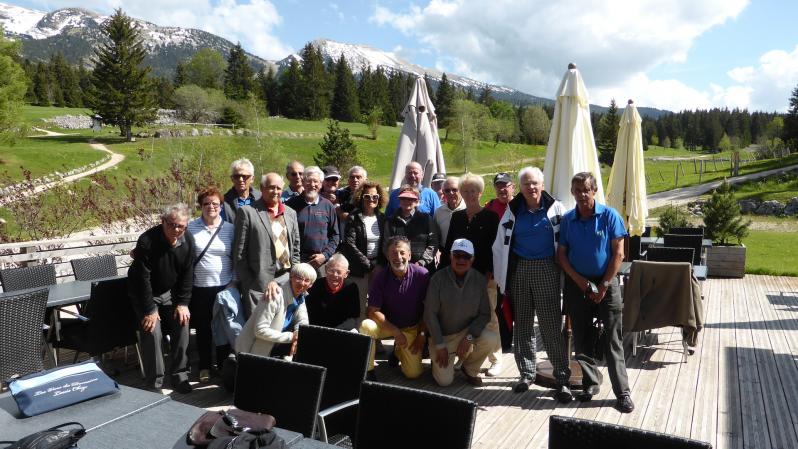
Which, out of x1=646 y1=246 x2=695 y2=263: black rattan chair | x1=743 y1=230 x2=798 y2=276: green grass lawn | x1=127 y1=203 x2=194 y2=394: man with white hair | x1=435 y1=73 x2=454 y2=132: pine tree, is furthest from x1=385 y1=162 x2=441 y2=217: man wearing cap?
x1=435 y1=73 x2=454 y2=132: pine tree

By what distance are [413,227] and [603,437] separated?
3.28 meters

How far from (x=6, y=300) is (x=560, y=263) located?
4.12 m

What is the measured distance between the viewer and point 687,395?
434 cm

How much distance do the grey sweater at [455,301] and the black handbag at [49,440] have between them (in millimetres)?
2935

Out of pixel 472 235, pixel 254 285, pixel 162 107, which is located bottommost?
pixel 254 285

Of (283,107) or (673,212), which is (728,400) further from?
(283,107)

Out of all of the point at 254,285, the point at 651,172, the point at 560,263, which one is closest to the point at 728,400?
the point at 560,263

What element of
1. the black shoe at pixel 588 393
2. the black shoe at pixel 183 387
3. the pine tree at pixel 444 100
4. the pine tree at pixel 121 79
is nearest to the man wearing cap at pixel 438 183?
the black shoe at pixel 588 393

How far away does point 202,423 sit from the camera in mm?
2080

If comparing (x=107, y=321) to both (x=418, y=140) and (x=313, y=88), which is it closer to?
(x=418, y=140)

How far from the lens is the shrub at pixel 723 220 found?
10695 mm

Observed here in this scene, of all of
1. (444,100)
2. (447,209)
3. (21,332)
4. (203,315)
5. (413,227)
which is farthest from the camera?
(444,100)

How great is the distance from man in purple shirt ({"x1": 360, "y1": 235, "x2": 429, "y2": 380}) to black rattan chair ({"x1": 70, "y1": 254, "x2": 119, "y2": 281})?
363 cm

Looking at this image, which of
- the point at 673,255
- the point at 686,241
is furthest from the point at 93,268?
the point at 686,241
